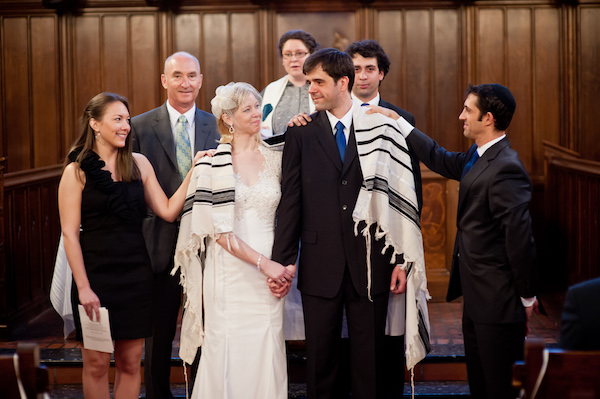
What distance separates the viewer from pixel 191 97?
3916mm

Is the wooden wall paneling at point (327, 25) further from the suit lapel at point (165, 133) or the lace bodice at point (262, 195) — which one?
the lace bodice at point (262, 195)

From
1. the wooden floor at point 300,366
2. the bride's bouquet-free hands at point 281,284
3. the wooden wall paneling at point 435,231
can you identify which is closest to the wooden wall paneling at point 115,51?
the wooden floor at point 300,366

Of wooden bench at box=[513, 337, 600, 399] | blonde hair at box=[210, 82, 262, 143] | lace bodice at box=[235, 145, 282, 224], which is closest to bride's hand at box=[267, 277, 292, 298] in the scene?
lace bodice at box=[235, 145, 282, 224]

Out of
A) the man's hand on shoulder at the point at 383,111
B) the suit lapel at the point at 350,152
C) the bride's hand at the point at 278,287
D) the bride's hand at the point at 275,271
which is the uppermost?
the man's hand on shoulder at the point at 383,111

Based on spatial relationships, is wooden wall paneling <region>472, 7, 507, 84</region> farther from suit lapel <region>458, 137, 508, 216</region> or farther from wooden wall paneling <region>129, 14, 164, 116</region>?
suit lapel <region>458, 137, 508, 216</region>

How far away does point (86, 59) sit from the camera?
713cm

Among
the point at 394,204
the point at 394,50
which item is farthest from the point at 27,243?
the point at 394,50

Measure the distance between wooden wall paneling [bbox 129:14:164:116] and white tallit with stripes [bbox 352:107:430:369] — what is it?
4212mm

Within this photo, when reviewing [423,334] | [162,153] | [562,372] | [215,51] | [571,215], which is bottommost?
[423,334]

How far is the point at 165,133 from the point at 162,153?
4.5 inches

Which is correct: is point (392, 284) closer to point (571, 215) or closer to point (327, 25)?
point (571, 215)

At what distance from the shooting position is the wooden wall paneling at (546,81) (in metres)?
7.00

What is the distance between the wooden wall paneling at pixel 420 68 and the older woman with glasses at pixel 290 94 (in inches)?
118

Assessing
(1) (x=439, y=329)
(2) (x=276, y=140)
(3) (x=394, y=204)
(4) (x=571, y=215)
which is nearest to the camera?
(3) (x=394, y=204)
